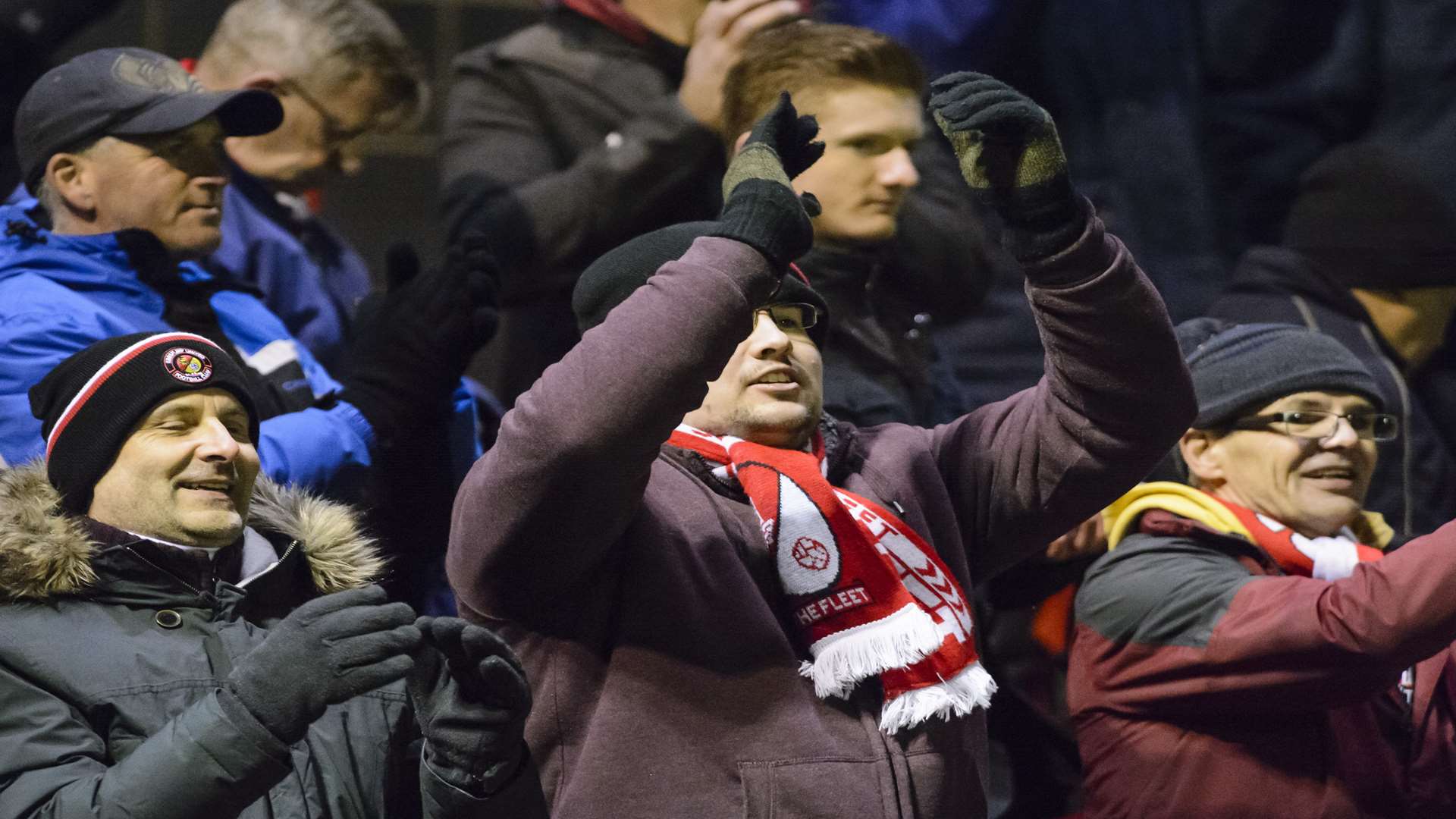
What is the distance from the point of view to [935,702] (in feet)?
9.49

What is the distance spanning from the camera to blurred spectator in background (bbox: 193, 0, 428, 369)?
4.54m

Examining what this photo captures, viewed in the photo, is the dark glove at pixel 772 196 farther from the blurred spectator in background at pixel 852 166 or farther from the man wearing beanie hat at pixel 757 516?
the blurred spectator in background at pixel 852 166

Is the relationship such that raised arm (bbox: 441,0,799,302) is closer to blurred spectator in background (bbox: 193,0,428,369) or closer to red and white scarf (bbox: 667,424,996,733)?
blurred spectator in background (bbox: 193,0,428,369)

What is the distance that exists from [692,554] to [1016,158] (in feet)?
2.51

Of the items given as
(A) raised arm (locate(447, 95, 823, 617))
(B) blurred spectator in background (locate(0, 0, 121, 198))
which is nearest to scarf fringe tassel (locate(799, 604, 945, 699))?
(A) raised arm (locate(447, 95, 823, 617))

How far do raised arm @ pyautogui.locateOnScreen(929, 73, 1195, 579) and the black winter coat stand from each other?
1.02 m

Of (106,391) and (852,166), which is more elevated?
(106,391)

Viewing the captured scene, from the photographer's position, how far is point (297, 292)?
4551 millimetres

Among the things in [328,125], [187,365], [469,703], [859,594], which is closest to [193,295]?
[187,365]

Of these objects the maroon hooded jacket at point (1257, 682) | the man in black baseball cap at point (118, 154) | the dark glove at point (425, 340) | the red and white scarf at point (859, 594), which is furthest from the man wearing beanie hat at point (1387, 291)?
the man in black baseball cap at point (118, 154)

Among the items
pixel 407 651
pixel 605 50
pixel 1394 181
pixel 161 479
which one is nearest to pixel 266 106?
pixel 605 50

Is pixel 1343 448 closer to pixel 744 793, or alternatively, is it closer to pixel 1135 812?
pixel 1135 812

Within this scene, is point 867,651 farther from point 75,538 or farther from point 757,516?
point 75,538

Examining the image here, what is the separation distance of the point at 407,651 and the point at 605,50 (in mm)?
2460
